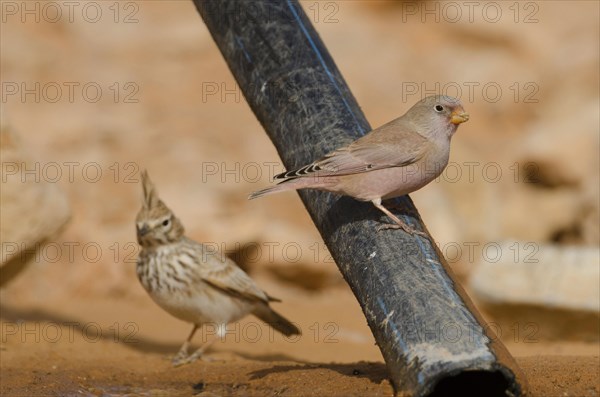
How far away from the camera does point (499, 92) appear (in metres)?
13.9

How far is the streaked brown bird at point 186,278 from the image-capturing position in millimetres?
7793

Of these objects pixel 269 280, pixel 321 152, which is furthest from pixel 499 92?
pixel 321 152

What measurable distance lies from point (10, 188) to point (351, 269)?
296 cm

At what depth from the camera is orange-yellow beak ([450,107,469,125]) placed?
638 cm

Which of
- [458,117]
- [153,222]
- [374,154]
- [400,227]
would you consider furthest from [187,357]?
[458,117]

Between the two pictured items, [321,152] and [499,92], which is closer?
[321,152]

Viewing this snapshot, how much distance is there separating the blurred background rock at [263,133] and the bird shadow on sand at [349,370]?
236 centimetres

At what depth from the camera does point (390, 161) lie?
6133mm

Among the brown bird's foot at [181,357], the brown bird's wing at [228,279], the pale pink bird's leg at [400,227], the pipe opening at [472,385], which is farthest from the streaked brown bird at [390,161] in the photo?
the brown bird's wing at [228,279]

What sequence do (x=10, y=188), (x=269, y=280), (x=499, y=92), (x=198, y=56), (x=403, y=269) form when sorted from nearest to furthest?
(x=403, y=269) < (x=10, y=188) < (x=269, y=280) < (x=198, y=56) < (x=499, y=92)

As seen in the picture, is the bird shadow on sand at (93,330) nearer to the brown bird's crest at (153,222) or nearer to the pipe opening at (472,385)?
the brown bird's crest at (153,222)

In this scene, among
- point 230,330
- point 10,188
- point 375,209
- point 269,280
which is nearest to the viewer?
point 375,209

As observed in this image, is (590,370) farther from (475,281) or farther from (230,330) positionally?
(230,330)

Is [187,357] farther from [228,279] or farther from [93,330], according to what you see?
[93,330]
